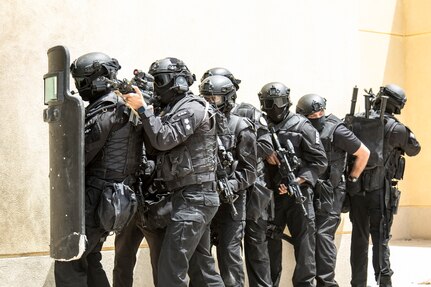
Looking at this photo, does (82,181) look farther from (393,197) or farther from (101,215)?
(393,197)

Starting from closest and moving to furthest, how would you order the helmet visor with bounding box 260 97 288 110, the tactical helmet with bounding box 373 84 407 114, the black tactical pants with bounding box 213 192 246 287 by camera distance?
the black tactical pants with bounding box 213 192 246 287 < the helmet visor with bounding box 260 97 288 110 < the tactical helmet with bounding box 373 84 407 114

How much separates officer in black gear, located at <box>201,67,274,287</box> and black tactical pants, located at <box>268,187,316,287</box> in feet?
1.51

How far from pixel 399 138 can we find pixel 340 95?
2.72 feet

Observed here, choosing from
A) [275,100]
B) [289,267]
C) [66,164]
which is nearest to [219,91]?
[275,100]

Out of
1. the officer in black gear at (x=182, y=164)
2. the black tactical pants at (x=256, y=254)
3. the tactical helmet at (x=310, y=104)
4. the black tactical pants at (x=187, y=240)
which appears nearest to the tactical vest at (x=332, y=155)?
the tactical helmet at (x=310, y=104)

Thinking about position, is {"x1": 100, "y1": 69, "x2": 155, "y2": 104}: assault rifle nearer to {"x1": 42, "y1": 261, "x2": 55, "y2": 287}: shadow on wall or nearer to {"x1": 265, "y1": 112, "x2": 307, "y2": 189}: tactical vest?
{"x1": 42, "y1": 261, "x2": 55, "y2": 287}: shadow on wall

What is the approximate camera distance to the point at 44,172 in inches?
265

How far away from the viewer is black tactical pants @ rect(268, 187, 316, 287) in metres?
7.79

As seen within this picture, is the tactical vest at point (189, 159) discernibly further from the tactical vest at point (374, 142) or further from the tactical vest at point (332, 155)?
the tactical vest at point (374, 142)

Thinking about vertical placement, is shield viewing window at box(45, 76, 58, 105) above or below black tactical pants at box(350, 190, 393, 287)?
above

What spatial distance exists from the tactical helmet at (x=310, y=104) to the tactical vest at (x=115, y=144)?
2966 mm

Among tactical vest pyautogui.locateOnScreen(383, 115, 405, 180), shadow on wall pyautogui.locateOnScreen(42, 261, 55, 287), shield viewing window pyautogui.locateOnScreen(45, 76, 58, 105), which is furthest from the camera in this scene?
tactical vest pyautogui.locateOnScreen(383, 115, 405, 180)

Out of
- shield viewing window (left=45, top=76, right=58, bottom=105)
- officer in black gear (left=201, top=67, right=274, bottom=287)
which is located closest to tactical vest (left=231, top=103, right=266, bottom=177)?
officer in black gear (left=201, top=67, right=274, bottom=287)

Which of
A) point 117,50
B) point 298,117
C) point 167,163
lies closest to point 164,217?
point 167,163
